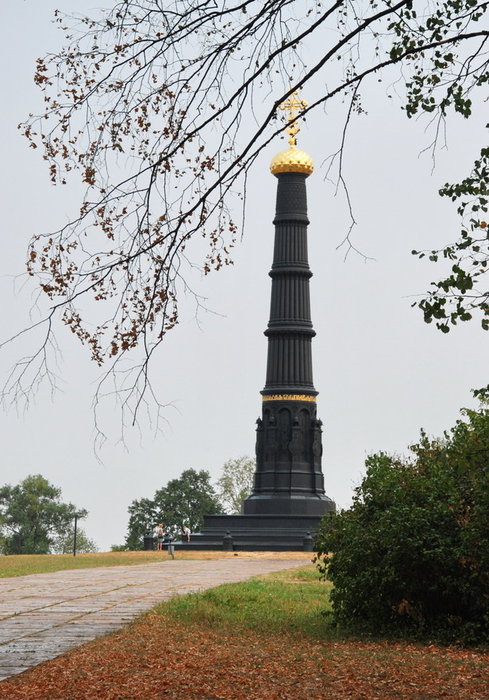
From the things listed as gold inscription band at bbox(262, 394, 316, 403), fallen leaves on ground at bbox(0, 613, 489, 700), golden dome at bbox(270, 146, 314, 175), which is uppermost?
golden dome at bbox(270, 146, 314, 175)

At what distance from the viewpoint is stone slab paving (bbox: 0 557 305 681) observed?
36.0 ft

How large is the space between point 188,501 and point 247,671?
50.3 meters

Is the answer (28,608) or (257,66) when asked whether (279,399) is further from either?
(257,66)

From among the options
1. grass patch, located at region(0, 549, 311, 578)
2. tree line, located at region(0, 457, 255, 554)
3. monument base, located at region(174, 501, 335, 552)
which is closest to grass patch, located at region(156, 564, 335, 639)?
grass patch, located at region(0, 549, 311, 578)

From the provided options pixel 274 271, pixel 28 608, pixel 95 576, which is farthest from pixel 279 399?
pixel 28 608

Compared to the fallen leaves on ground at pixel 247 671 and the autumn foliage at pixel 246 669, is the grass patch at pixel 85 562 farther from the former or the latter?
the fallen leaves on ground at pixel 247 671

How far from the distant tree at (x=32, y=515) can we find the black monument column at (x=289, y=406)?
26.6 metres

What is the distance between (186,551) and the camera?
38.7 meters

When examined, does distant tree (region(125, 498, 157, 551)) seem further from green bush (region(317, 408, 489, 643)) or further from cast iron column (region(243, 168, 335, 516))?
green bush (region(317, 408, 489, 643))

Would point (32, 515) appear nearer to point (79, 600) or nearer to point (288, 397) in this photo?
point (288, 397)

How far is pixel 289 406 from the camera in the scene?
40750 millimetres

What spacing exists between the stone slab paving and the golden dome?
19.2m

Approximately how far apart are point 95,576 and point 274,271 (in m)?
20.4

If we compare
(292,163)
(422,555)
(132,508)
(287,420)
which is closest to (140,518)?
(132,508)
